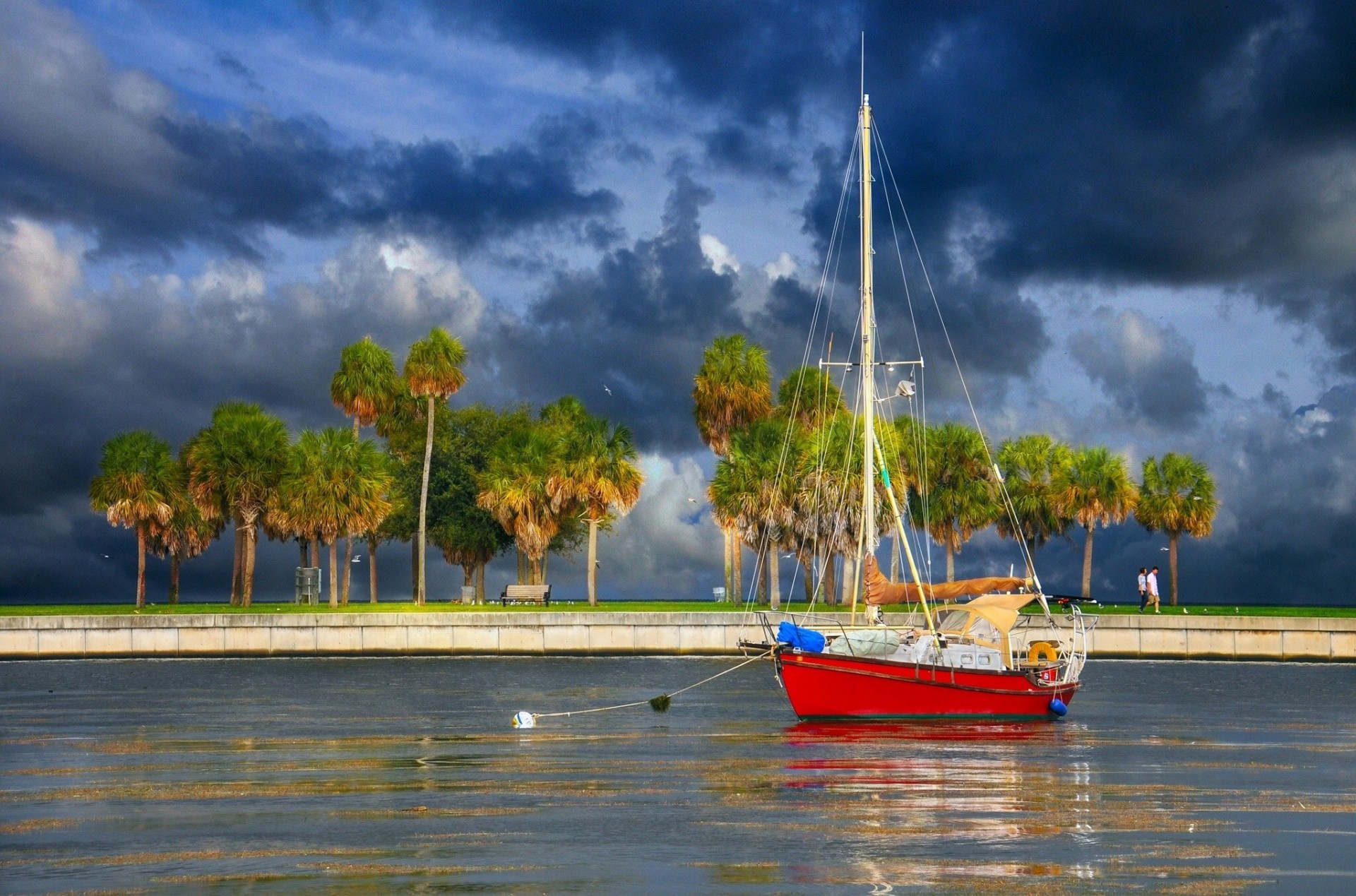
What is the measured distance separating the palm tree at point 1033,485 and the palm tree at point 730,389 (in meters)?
15.2

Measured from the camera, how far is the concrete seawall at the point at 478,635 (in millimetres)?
62281

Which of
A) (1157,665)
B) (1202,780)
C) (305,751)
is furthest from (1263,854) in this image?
(1157,665)

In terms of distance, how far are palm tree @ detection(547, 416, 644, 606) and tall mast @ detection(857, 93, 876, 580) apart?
126 feet

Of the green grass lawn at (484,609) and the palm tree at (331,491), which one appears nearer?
the green grass lawn at (484,609)

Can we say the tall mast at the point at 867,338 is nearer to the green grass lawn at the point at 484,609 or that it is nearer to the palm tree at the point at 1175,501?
the green grass lawn at the point at 484,609

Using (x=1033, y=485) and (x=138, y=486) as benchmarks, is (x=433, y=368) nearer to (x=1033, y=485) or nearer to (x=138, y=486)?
(x=138, y=486)

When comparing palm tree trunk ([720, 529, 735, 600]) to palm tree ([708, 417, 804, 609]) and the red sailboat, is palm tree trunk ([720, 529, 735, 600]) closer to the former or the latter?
palm tree ([708, 417, 804, 609])

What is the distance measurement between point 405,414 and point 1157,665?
5152 centimetres

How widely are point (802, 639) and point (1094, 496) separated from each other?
52.7 metres

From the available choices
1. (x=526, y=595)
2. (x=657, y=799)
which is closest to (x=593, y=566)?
(x=526, y=595)

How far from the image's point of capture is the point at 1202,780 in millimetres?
24328

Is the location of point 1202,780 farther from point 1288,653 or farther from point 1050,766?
point 1288,653

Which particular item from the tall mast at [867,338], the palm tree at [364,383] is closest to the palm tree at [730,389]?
the palm tree at [364,383]

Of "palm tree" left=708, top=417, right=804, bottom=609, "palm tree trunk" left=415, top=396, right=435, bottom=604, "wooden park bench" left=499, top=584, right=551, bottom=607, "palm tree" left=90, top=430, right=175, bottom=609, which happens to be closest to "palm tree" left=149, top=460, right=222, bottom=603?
"palm tree" left=90, top=430, right=175, bottom=609
